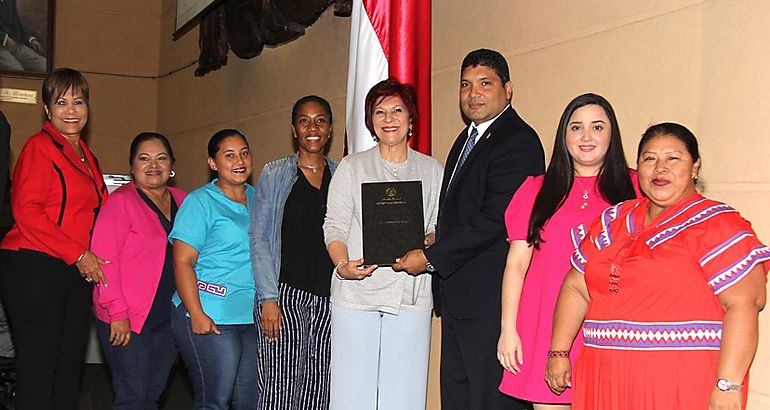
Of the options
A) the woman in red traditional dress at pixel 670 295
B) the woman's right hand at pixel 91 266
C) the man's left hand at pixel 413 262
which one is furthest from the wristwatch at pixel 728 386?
the woman's right hand at pixel 91 266

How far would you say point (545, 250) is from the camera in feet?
7.94

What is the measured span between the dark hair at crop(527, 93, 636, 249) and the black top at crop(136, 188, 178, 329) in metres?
1.59

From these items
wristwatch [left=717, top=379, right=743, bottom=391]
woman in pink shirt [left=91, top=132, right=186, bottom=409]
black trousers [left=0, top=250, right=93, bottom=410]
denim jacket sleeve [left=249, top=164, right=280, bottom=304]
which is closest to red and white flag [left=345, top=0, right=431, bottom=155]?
denim jacket sleeve [left=249, top=164, right=280, bottom=304]

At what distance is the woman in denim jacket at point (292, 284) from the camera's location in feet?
10.5

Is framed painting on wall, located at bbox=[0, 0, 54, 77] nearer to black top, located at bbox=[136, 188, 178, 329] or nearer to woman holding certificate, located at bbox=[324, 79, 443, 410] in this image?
black top, located at bbox=[136, 188, 178, 329]

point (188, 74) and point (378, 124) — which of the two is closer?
point (378, 124)

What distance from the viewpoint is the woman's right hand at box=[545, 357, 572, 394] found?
90.2 inches

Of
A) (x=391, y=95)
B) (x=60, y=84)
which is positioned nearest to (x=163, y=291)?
(x=60, y=84)

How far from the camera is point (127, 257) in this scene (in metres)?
3.34

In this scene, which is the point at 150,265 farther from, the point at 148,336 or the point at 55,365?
the point at 55,365

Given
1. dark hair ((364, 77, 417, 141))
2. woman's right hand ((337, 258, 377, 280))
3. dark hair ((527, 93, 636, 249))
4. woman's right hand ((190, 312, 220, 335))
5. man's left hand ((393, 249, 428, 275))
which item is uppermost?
dark hair ((364, 77, 417, 141))

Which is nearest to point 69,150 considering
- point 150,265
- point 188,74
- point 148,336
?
point 150,265

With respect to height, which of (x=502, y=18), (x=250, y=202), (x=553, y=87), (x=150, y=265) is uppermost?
(x=502, y=18)

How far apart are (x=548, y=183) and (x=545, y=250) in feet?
0.60
